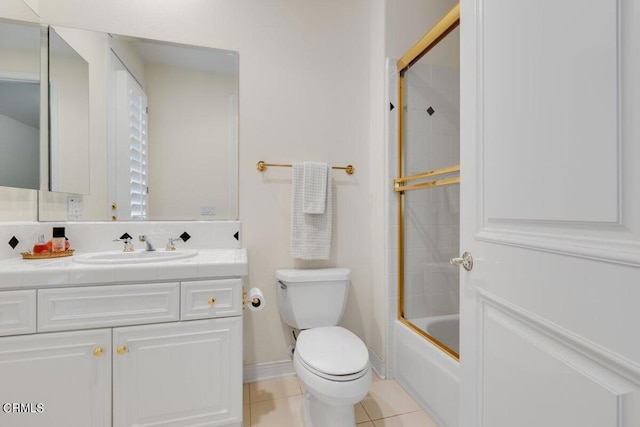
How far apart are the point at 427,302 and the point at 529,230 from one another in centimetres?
120

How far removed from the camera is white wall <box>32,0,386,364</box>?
68.7 inches

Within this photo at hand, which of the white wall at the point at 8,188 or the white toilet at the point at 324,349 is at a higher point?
the white wall at the point at 8,188

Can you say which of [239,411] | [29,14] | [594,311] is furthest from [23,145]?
[594,311]

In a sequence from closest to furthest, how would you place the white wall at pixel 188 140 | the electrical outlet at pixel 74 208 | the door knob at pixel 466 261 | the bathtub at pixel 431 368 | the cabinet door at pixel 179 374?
the door knob at pixel 466 261
the cabinet door at pixel 179 374
the bathtub at pixel 431 368
the electrical outlet at pixel 74 208
the white wall at pixel 188 140

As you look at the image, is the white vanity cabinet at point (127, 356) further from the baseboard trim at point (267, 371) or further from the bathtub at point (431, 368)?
the bathtub at point (431, 368)

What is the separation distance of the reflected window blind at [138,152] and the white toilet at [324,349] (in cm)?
86

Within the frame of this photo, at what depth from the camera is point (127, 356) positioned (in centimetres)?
116

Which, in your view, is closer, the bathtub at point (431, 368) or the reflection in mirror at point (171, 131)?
the bathtub at point (431, 368)

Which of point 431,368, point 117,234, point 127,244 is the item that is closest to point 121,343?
point 127,244

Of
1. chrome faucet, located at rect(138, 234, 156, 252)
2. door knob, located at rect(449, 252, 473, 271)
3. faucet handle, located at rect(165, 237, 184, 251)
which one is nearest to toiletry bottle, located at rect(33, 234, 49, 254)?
chrome faucet, located at rect(138, 234, 156, 252)

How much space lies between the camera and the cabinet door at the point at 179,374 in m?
1.17

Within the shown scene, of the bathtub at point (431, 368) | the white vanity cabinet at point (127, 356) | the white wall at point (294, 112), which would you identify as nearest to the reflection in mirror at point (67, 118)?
the white wall at point (294, 112)

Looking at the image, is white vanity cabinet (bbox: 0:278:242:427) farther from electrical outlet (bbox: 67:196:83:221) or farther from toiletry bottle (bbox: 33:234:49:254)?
electrical outlet (bbox: 67:196:83:221)

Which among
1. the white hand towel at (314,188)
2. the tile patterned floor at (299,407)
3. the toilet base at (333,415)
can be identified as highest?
the white hand towel at (314,188)
